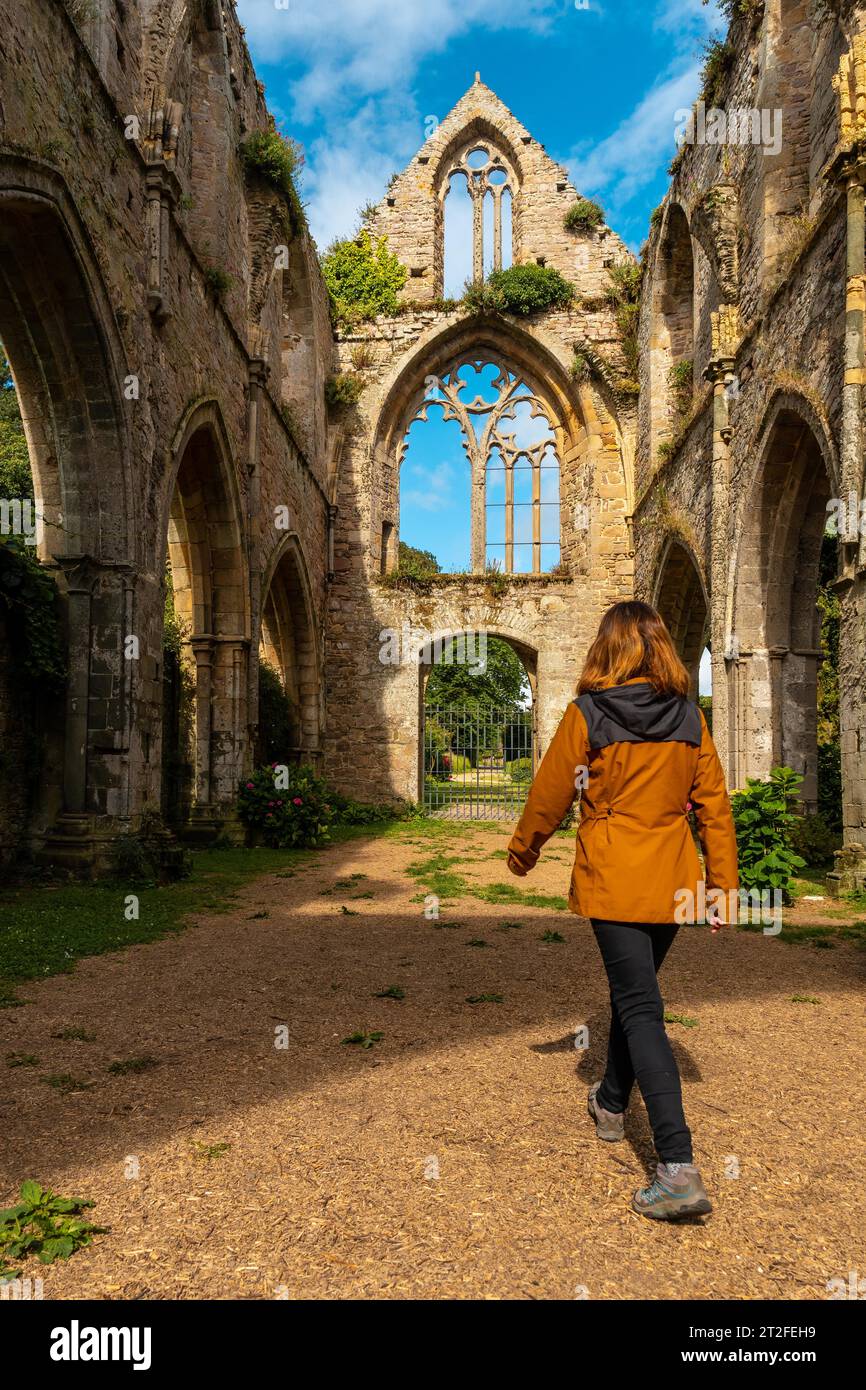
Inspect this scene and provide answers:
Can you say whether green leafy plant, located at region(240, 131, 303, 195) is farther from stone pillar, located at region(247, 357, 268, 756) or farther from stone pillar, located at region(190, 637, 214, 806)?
stone pillar, located at region(190, 637, 214, 806)

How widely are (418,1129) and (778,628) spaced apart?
8882 millimetres

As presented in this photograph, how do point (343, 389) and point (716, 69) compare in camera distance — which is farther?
point (343, 389)

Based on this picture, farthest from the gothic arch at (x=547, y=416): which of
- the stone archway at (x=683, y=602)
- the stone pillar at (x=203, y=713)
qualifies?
the stone pillar at (x=203, y=713)

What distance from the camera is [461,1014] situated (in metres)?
3.95

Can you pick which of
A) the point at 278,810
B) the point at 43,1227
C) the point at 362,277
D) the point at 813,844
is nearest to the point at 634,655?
the point at 43,1227

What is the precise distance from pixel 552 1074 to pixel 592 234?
715 inches

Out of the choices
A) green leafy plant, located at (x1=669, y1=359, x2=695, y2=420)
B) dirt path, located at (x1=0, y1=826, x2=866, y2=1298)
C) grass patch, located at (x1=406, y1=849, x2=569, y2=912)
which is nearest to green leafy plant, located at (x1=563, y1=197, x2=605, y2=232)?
green leafy plant, located at (x1=669, y1=359, x2=695, y2=420)

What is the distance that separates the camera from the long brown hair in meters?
2.45

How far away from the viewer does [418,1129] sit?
2684 mm

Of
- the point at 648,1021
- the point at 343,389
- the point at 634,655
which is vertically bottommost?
the point at 648,1021

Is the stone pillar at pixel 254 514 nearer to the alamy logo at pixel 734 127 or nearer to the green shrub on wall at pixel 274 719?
the green shrub on wall at pixel 274 719

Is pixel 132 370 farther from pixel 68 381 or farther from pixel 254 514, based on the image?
pixel 254 514

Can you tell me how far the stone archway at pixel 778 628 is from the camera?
9891 mm

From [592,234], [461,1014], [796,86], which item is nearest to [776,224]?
[796,86]
